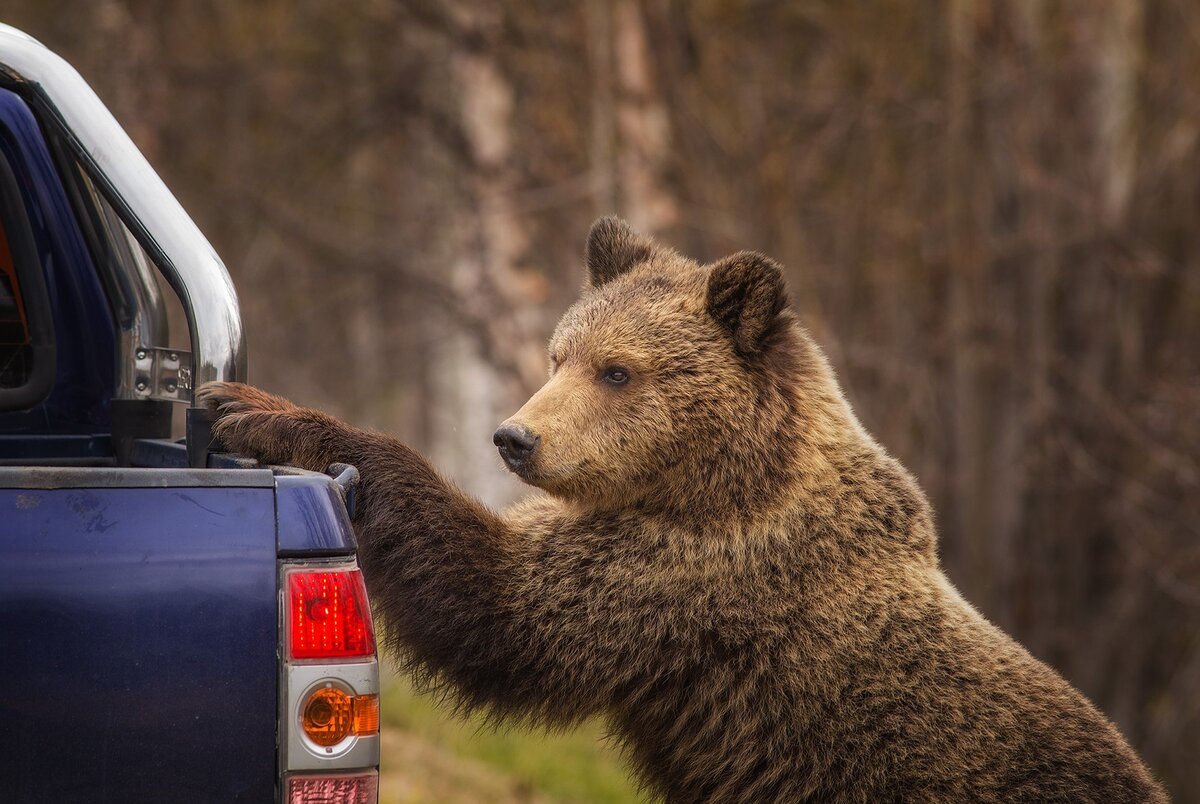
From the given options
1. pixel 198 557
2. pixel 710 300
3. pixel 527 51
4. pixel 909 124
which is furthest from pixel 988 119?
pixel 198 557

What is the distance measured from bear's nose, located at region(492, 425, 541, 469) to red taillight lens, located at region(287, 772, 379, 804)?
4.31 ft

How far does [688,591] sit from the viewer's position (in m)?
3.90

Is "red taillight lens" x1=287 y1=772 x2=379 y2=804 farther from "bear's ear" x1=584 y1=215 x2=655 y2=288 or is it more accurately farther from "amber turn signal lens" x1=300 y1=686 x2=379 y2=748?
"bear's ear" x1=584 y1=215 x2=655 y2=288

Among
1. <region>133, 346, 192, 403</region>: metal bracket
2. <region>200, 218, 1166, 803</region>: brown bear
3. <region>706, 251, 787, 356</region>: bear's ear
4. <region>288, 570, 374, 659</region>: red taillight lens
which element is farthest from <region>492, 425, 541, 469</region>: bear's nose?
<region>288, 570, 374, 659</region>: red taillight lens

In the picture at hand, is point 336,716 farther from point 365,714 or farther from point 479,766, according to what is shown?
point 479,766

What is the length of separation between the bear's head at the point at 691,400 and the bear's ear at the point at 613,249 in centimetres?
40

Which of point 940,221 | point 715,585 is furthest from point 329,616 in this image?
point 940,221

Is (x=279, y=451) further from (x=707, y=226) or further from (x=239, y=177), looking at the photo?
(x=239, y=177)

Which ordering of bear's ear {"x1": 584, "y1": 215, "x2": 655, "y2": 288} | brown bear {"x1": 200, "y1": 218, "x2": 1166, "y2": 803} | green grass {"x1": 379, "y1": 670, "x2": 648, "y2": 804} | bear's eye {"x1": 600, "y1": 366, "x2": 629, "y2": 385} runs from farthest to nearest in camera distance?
green grass {"x1": 379, "y1": 670, "x2": 648, "y2": 804}, bear's ear {"x1": 584, "y1": 215, "x2": 655, "y2": 288}, bear's eye {"x1": 600, "y1": 366, "x2": 629, "y2": 385}, brown bear {"x1": 200, "y1": 218, "x2": 1166, "y2": 803}

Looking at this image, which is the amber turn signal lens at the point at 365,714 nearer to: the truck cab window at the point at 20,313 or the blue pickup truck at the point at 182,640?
the blue pickup truck at the point at 182,640

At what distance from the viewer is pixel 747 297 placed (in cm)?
411

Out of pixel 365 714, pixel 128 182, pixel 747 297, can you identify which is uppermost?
pixel 128 182

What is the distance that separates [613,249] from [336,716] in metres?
2.41

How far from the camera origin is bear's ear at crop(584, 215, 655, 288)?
4609mm
